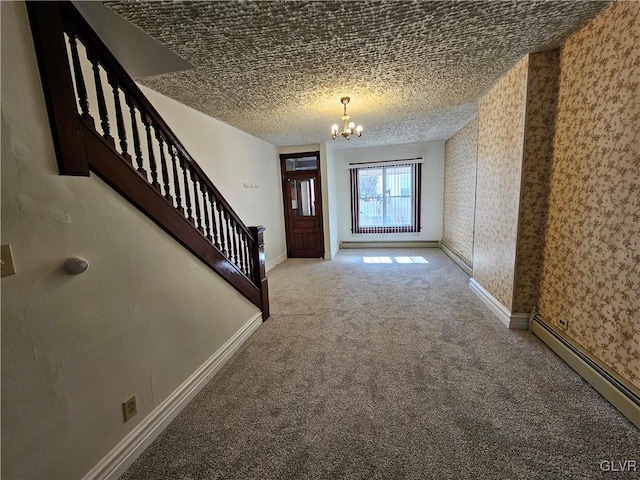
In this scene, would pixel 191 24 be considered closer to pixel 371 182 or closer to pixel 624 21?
pixel 624 21

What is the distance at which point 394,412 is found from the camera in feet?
5.28

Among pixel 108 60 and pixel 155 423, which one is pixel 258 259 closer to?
pixel 155 423

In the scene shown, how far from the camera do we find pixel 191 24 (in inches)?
63.9

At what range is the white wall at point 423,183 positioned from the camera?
232 inches

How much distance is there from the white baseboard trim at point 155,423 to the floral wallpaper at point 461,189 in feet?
11.8

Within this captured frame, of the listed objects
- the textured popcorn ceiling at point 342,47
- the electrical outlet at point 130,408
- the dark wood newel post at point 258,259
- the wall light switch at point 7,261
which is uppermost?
the textured popcorn ceiling at point 342,47

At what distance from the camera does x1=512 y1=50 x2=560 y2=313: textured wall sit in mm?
2141

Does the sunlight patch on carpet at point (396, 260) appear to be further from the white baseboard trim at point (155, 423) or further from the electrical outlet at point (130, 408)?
the electrical outlet at point (130, 408)

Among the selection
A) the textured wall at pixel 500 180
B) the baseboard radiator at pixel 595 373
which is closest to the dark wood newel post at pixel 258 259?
the textured wall at pixel 500 180

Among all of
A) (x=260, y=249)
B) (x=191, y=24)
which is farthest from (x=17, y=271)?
(x=260, y=249)

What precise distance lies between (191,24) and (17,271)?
5.32ft

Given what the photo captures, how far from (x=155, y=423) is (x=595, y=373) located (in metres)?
2.77

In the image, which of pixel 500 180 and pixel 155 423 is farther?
pixel 500 180

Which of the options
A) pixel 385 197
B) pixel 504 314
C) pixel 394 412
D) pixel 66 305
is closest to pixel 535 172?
pixel 504 314
